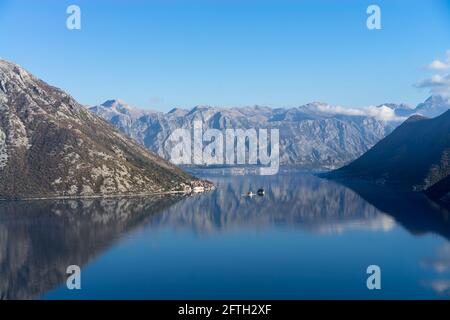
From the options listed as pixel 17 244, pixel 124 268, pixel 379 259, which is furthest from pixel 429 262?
pixel 17 244

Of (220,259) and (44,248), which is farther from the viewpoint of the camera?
(44,248)

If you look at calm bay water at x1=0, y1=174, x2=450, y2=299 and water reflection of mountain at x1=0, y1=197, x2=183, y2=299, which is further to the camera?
water reflection of mountain at x1=0, y1=197, x2=183, y2=299

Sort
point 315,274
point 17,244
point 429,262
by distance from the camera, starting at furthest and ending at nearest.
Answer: point 17,244 < point 429,262 < point 315,274

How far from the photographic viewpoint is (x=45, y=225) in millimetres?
188500

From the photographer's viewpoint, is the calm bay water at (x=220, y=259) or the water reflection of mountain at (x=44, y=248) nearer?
the calm bay water at (x=220, y=259)

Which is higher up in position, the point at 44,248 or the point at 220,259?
the point at 44,248

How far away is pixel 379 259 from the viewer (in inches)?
5655

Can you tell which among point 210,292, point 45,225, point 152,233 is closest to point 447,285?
point 210,292
